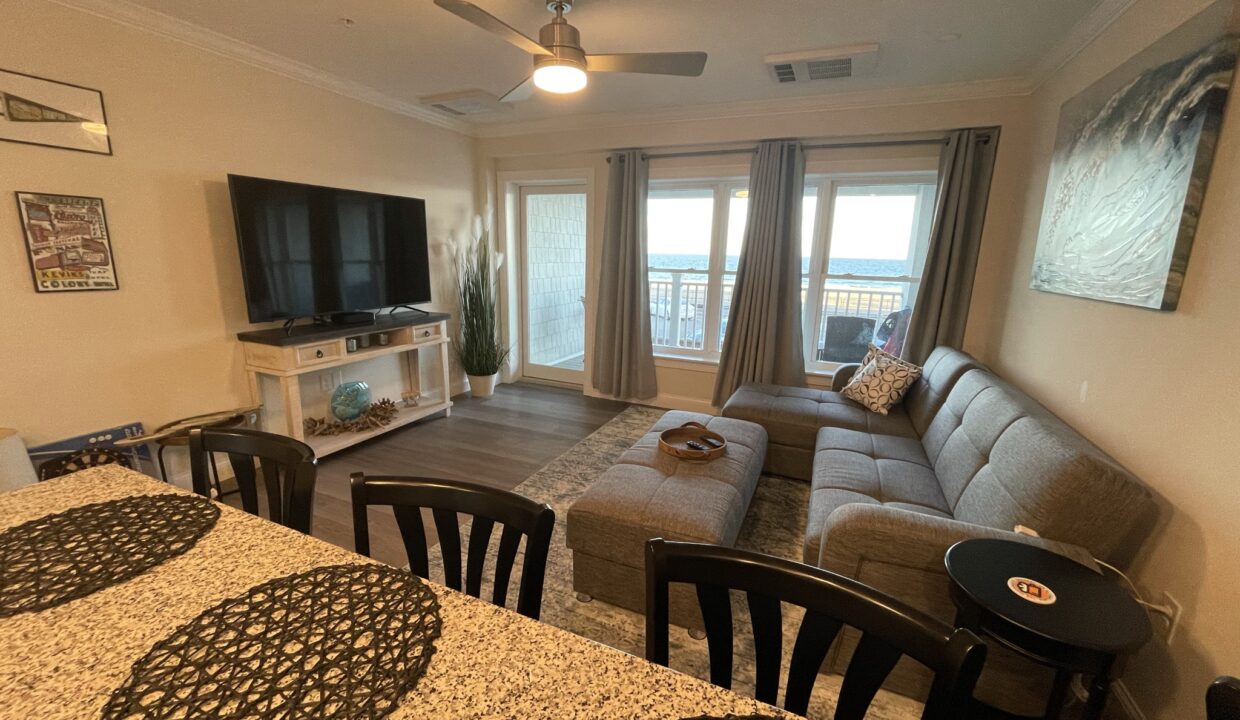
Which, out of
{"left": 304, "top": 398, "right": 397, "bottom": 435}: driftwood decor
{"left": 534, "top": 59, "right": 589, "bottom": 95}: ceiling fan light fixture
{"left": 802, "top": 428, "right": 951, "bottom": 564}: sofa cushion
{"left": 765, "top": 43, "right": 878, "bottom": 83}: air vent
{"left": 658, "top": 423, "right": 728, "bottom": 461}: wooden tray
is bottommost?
{"left": 304, "top": 398, "right": 397, "bottom": 435}: driftwood decor

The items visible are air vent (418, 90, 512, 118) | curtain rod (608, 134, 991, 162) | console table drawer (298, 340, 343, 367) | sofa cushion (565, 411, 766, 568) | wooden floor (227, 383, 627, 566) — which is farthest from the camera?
air vent (418, 90, 512, 118)

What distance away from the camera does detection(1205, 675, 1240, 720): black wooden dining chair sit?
682 millimetres

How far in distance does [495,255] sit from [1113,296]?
4395 millimetres

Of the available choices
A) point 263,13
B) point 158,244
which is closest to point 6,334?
point 158,244

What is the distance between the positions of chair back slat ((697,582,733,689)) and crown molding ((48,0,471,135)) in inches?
141

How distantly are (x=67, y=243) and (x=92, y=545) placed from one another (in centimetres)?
226

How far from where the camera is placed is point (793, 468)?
123 inches

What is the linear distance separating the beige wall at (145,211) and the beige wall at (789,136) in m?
1.77

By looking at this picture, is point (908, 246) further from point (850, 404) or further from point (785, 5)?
point (785, 5)

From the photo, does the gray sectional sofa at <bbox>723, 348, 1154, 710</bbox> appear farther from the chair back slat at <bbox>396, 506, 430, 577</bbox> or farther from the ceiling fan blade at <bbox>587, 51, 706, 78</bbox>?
the ceiling fan blade at <bbox>587, 51, 706, 78</bbox>

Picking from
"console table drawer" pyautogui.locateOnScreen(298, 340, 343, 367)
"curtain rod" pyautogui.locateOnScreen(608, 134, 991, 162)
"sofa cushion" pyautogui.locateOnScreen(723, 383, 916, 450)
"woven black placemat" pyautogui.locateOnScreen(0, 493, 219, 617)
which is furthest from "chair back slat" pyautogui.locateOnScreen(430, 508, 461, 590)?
"curtain rod" pyautogui.locateOnScreen(608, 134, 991, 162)

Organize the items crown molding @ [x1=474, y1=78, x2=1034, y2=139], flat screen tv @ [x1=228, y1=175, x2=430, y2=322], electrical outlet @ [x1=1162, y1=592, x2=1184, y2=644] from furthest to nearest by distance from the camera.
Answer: crown molding @ [x1=474, y1=78, x2=1034, y2=139], flat screen tv @ [x1=228, y1=175, x2=430, y2=322], electrical outlet @ [x1=1162, y1=592, x2=1184, y2=644]

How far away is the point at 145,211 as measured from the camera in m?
2.59

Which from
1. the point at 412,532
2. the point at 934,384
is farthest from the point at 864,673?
the point at 934,384
